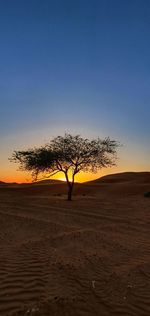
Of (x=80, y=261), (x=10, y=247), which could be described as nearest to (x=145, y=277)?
(x=80, y=261)

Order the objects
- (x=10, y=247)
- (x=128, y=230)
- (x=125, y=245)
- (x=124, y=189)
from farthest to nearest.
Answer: (x=124, y=189), (x=128, y=230), (x=125, y=245), (x=10, y=247)

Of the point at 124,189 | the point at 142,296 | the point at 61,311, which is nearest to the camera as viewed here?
the point at 61,311

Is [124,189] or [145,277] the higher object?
[124,189]

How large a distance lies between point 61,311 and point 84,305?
0.51 metres

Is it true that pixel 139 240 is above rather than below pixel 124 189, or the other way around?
below

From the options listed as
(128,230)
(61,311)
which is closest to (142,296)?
(61,311)

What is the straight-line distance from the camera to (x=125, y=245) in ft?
38.0

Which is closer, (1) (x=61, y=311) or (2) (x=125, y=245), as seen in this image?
(1) (x=61, y=311)

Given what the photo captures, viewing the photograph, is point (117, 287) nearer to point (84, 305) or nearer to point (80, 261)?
point (84, 305)

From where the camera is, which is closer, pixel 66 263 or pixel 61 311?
pixel 61 311

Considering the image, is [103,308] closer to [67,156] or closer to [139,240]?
[139,240]

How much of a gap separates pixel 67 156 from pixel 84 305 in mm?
31101

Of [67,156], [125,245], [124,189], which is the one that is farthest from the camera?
[124,189]

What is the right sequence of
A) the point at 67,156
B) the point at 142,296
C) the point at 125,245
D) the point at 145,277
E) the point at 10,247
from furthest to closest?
the point at 67,156 → the point at 125,245 → the point at 10,247 → the point at 145,277 → the point at 142,296
